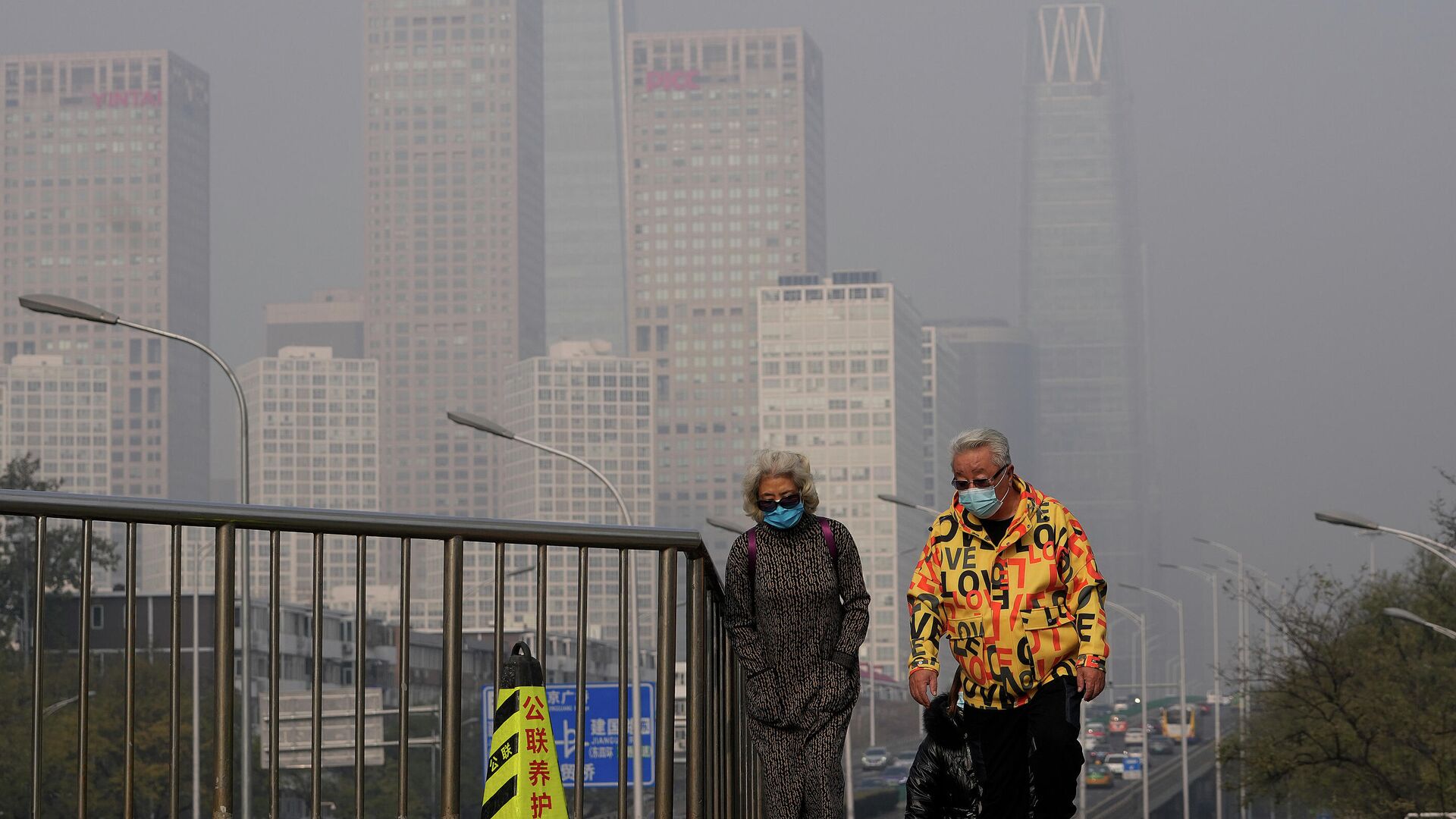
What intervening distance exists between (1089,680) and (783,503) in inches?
46.5

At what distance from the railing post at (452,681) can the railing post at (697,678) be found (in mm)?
638

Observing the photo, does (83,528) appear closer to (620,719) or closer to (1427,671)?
(620,719)

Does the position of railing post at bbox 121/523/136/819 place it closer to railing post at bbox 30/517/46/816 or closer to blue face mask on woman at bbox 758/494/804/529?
railing post at bbox 30/517/46/816

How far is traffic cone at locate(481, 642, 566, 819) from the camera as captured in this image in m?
4.80

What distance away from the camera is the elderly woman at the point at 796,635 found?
262 inches

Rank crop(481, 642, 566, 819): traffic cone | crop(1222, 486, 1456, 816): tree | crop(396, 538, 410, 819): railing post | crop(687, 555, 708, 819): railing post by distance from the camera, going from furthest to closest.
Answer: crop(1222, 486, 1456, 816): tree
crop(687, 555, 708, 819): railing post
crop(396, 538, 410, 819): railing post
crop(481, 642, 566, 819): traffic cone

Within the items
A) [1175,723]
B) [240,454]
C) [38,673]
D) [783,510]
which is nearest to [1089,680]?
[783,510]

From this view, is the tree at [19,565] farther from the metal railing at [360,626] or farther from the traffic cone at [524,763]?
the traffic cone at [524,763]

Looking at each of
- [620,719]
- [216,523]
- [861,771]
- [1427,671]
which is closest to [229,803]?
[216,523]

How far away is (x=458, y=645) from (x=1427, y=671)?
43.2 metres

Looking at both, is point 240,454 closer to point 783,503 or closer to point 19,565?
point 783,503

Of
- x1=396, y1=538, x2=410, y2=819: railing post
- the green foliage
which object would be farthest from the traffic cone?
the green foliage

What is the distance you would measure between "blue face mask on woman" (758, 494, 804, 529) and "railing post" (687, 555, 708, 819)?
0.34 metres

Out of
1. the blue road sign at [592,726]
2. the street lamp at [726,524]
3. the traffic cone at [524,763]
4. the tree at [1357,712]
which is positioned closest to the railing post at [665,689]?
the traffic cone at [524,763]
